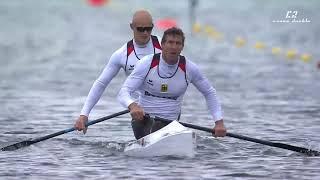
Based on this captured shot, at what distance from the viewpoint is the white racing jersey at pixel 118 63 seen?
49.0 ft

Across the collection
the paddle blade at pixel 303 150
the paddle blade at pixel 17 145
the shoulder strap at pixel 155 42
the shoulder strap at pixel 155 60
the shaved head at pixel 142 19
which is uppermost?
the shaved head at pixel 142 19

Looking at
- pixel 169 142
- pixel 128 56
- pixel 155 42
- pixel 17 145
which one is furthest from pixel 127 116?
pixel 169 142

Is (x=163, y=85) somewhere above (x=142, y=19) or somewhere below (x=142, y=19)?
below

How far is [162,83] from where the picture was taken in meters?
14.5

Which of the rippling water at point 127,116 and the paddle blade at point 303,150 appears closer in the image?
the rippling water at point 127,116

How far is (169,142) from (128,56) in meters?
1.59

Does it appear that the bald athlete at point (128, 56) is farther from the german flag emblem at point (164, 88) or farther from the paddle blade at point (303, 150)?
the paddle blade at point (303, 150)

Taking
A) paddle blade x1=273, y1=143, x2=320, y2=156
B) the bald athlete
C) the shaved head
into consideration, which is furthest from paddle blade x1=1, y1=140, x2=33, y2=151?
paddle blade x1=273, y1=143, x2=320, y2=156

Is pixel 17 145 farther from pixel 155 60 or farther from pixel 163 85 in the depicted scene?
pixel 155 60

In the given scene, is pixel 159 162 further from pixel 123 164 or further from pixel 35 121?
pixel 35 121

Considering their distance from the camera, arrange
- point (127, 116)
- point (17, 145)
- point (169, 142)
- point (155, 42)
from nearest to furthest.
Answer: point (169, 142)
point (155, 42)
point (17, 145)
point (127, 116)

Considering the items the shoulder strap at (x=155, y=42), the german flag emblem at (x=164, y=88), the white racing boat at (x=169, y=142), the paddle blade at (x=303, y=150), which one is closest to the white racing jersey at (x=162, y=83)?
the german flag emblem at (x=164, y=88)

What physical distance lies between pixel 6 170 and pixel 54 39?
→ 105 feet

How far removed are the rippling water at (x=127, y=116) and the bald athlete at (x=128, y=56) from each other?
0.79 m
